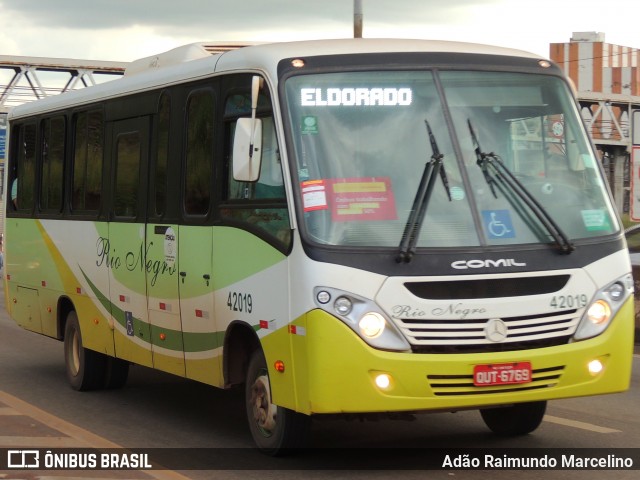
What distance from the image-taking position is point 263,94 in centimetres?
890

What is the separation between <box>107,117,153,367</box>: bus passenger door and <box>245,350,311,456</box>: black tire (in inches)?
84.0

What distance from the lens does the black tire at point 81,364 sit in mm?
12734

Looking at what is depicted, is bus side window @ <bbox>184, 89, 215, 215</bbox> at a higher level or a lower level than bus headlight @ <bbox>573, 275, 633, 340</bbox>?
higher

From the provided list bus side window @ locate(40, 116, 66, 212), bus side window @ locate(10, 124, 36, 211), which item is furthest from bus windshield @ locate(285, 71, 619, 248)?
bus side window @ locate(10, 124, 36, 211)

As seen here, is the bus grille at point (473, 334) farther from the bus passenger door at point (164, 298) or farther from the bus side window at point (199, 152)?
the bus passenger door at point (164, 298)

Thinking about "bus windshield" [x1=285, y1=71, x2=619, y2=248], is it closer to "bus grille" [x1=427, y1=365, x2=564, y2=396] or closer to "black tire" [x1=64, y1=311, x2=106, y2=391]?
"bus grille" [x1=427, y1=365, x2=564, y2=396]

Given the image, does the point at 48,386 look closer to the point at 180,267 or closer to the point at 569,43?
the point at 180,267

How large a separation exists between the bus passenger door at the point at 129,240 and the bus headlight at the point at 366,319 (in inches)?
132

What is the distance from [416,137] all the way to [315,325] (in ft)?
4.65

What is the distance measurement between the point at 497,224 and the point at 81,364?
18.4 ft

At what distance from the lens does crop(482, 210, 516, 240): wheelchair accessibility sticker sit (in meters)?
8.42

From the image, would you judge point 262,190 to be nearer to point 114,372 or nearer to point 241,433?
point 241,433

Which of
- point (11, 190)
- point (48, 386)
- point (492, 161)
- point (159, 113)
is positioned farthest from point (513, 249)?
point (11, 190)

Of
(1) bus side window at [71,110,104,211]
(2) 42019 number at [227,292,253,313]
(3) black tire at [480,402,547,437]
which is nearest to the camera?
(2) 42019 number at [227,292,253,313]
